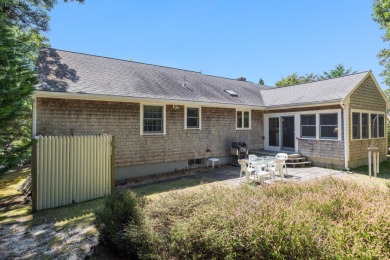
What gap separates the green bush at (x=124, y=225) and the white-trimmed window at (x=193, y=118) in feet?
24.0

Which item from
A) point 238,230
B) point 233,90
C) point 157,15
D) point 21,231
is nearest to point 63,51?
point 157,15

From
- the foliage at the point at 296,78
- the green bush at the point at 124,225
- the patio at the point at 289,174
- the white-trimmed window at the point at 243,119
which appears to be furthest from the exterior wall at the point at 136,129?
the foliage at the point at 296,78

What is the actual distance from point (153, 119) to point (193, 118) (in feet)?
7.63

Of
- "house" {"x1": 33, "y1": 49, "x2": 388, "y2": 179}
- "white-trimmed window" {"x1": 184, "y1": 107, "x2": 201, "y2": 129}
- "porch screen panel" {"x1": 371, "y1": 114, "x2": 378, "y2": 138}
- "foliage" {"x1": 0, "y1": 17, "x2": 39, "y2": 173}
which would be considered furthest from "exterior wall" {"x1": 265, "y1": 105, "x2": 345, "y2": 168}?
"foliage" {"x1": 0, "y1": 17, "x2": 39, "y2": 173}

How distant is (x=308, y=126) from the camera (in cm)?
1200

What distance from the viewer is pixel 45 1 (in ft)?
35.7

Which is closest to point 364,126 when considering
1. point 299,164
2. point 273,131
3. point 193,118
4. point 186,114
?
point 299,164

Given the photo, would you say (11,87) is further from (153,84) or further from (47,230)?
(153,84)

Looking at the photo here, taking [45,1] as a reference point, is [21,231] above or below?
below

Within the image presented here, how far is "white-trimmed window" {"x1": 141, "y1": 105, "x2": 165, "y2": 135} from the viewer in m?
9.91

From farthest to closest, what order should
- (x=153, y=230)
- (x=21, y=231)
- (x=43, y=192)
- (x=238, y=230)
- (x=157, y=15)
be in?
(x=157, y=15) < (x=43, y=192) < (x=21, y=231) < (x=153, y=230) < (x=238, y=230)

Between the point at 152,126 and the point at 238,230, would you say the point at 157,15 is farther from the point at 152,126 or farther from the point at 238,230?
the point at 238,230

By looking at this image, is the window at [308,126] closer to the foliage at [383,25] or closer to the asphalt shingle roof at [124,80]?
the asphalt shingle roof at [124,80]

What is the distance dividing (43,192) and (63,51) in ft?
26.3
